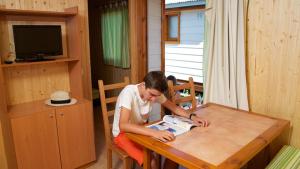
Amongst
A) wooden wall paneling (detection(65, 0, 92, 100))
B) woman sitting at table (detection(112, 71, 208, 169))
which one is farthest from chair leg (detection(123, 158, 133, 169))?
wooden wall paneling (detection(65, 0, 92, 100))

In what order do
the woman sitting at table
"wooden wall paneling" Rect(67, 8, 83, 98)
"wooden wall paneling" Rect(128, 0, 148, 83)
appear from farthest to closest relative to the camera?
1. "wooden wall paneling" Rect(128, 0, 148, 83)
2. "wooden wall paneling" Rect(67, 8, 83, 98)
3. the woman sitting at table

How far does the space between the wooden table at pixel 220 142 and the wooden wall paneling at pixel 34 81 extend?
136cm

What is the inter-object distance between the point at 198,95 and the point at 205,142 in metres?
3.11

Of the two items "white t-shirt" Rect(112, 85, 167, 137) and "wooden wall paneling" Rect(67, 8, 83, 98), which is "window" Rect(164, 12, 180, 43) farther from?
"white t-shirt" Rect(112, 85, 167, 137)

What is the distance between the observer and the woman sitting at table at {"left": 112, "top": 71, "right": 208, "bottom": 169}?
1612mm

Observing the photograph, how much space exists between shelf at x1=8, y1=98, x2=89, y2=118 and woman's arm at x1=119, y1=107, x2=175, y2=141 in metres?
0.81

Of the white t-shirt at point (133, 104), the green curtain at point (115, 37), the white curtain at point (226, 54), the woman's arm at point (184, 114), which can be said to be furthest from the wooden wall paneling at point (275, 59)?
the green curtain at point (115, 37)

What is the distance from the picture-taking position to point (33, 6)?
2.33 metres

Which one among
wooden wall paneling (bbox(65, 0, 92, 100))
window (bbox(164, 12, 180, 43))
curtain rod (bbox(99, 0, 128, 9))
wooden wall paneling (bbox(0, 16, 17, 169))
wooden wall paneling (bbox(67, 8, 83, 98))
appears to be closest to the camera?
wooden wall paneling (bbox(0, 16, 17, 169))

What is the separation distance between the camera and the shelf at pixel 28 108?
2037 mm

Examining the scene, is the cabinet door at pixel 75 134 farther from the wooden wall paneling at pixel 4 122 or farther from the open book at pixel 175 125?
the open book at pixel 175 125

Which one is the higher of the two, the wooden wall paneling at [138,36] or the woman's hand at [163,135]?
the wooden wall paneling at [138,36]

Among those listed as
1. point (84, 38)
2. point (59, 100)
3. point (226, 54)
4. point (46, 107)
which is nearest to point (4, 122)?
point (46, 107)

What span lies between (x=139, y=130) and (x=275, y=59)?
1.41 m
